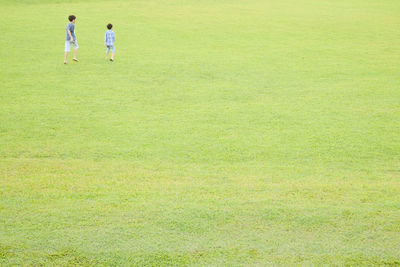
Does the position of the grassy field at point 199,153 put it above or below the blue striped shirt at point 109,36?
below

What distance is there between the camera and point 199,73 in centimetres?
1591

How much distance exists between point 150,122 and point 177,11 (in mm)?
20512

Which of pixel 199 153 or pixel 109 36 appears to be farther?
pixel 109 36

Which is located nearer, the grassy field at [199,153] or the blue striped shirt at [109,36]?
the grassy field at [199,153]

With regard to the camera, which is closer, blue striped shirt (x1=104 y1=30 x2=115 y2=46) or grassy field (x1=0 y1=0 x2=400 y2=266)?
grassy field (x1=0 y1=0 x2=400 y2=266)

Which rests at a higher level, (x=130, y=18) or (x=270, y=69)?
(x=130, y=18)

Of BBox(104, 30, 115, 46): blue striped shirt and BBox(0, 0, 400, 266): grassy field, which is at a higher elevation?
BBox(104, 30, 115, 46): blue striped shirt

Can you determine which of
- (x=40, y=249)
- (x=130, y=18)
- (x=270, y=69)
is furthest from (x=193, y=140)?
(x=130, y=18)

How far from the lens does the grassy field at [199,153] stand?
19.6 ft

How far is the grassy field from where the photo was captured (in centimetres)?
597

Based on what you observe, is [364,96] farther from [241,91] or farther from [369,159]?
[369,159]

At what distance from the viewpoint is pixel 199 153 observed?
9.28 metres

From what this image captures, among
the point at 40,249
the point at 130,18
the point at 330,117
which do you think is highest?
the point at 130,18

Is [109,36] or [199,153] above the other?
[109,36]
